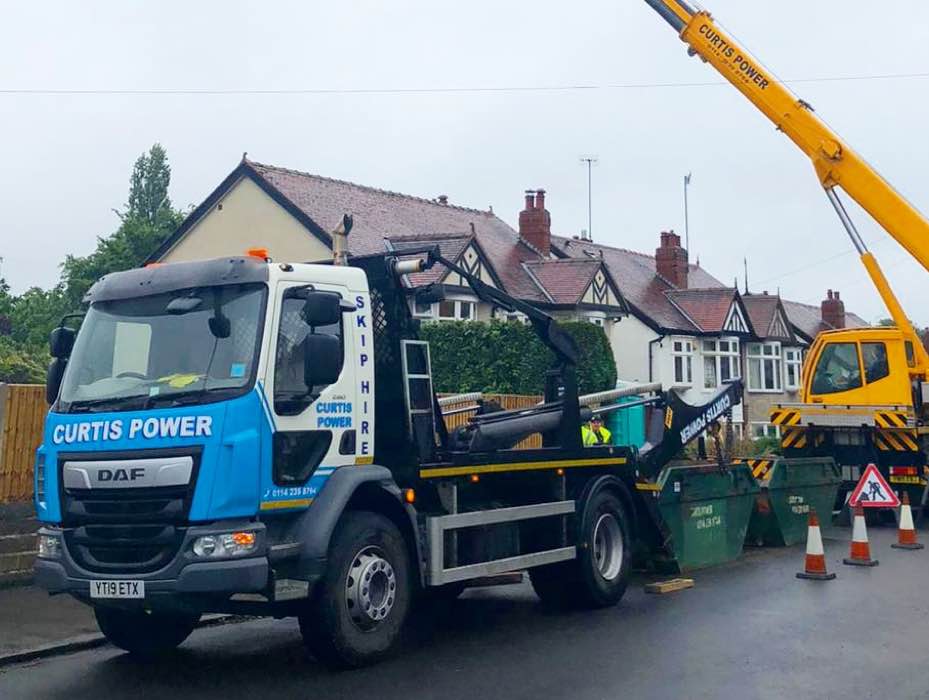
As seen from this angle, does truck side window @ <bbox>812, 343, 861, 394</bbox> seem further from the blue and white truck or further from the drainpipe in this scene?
the drainpipe

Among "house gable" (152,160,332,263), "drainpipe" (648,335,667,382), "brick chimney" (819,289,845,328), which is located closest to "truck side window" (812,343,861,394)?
"house gable" (152,160,332,263)

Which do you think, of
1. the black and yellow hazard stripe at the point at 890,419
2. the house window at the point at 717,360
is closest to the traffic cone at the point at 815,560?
the black and yellow hazard stripe at the point at 890,419

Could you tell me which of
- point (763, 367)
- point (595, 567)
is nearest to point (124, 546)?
point (595, 567)

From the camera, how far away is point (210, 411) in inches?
282

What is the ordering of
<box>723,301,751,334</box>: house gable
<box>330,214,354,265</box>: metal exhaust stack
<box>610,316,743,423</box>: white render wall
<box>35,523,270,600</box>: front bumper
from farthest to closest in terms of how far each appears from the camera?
<box>723,301,751,334</box>: house gable
<box>610,316,743,423</box>: white render wall
<box>330,214,354,265</box>: metal exhaust stack
<box>35,523,270,600</box>: front bumper

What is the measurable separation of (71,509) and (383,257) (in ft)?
10.3

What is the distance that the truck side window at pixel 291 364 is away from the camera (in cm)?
748

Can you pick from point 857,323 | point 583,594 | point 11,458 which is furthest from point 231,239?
point 857,323

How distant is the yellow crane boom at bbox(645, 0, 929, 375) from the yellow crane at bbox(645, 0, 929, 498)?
0.02 m

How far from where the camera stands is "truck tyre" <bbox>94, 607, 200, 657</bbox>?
8320 millimetres

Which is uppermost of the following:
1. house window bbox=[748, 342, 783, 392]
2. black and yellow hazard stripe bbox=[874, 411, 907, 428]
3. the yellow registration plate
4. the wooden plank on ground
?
house window bbox=[748, 342, 783, 392]

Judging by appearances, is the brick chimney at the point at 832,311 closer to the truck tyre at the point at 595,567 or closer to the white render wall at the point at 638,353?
the white render wall at the point at 638,353

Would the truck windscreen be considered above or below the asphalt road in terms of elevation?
above

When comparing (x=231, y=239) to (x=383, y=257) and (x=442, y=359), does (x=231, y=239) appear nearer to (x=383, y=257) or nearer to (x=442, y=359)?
(x=442, y=359)
